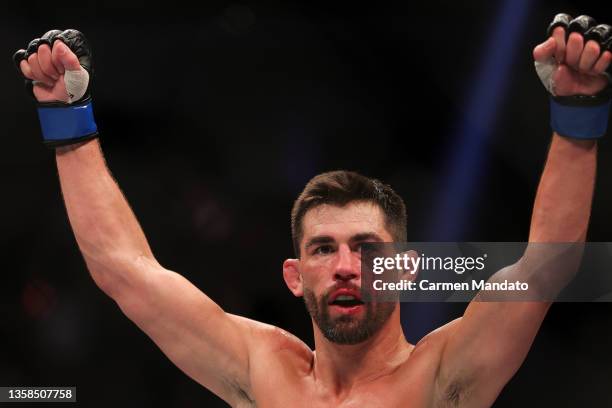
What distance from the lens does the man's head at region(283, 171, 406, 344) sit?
2.66 meters

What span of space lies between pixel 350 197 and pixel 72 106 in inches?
36.4

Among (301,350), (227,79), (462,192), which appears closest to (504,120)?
(462,192)

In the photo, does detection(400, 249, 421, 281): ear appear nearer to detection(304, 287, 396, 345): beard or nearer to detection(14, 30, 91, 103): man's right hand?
detection(304, 287, 396, 345): beard

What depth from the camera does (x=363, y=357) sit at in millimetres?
2775

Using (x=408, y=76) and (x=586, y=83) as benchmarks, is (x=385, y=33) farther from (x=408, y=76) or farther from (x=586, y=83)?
(x=586, y=83)

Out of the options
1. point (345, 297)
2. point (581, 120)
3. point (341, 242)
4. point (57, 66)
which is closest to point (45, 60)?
point (57, 66)

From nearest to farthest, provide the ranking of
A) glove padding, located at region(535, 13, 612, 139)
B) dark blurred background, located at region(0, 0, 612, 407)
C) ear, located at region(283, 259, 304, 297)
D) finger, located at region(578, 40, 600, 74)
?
finger, located at region(578, 40, 600, 74)
glove padding, located at region(535, 13, 612, 139)
ear, located at region(283, 259, 304, 297)
dark blurred background, located at region(0, 0, 612, 407)

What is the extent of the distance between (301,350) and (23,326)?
1788mm

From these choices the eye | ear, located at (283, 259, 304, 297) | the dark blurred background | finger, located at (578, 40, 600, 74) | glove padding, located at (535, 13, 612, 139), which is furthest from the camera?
the dark blurred background

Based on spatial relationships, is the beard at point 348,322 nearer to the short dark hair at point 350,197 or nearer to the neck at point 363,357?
the neck at point 363,357

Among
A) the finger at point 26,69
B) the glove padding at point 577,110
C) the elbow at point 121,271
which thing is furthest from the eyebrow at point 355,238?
the finger at point 26,69

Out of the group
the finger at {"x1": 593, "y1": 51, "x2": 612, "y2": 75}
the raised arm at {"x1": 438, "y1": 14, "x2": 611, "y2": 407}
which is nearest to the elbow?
the raised arm at {"x1": 438, "y1": 14, "x2": 611, "y2": 407}

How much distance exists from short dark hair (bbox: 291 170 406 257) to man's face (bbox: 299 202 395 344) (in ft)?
0.08

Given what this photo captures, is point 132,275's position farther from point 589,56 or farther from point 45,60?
point 589,56
